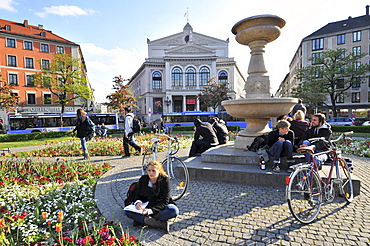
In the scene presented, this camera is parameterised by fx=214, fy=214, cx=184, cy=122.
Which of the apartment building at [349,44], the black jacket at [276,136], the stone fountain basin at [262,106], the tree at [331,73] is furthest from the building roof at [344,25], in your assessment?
Answer: the black jacket at [276,136]

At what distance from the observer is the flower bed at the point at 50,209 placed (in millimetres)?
2996

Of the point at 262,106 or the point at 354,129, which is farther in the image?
the point at 354,129

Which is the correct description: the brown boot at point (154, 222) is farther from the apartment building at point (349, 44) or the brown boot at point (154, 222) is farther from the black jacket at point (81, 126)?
the apartment building at point (349, 44)

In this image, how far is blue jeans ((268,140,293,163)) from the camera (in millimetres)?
5090

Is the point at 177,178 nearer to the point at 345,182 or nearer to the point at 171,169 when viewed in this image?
the point at 171,169

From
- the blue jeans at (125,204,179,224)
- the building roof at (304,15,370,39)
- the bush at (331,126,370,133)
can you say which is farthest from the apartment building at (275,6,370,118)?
the blue jeans at (125,204,179,224)

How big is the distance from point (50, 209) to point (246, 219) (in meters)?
3.74

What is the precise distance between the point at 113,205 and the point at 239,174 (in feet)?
10.00

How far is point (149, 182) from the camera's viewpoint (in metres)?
3.59

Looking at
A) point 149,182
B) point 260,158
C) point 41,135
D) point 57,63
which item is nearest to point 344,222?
point 260,158

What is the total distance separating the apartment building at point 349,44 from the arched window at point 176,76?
30.7 meters

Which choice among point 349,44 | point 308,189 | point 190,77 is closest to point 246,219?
point 308,189

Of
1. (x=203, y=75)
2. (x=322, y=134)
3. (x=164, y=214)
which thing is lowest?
(x=164, y=214)

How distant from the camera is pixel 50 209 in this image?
422cm
